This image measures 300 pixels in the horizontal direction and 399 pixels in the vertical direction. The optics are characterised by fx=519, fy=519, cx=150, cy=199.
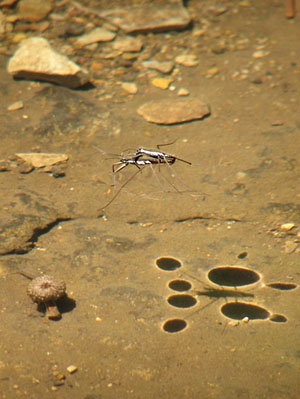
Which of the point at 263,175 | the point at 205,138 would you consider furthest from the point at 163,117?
the point at 263,175

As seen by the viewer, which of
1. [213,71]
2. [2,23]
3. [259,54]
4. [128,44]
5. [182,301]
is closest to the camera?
[182,301]

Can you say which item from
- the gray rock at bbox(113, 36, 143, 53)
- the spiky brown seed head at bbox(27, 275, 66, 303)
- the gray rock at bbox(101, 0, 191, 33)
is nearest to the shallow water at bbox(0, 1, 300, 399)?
the spiky brown seed head at bbox(27, 275, 66, 303)

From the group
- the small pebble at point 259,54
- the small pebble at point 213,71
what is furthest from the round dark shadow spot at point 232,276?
the small pebble at point 259,54

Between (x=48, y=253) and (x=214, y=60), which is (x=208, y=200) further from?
(x=214, y=60)

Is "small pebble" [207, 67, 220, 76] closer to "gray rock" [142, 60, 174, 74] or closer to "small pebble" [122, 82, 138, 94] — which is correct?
"gray rock" [142, 60, 174, 74]

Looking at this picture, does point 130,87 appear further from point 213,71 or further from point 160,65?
point 213,71

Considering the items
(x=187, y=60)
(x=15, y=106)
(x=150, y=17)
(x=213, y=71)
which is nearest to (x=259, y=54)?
(x=213, y=71)

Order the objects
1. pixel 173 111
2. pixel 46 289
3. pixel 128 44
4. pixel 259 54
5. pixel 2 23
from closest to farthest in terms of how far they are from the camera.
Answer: pixel 46 289
pixel 173 111
pixel 259 54
pixel 128 44
pixel 2 23

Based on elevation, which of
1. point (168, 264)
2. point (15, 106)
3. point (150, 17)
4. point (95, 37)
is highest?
point (150, 17)
